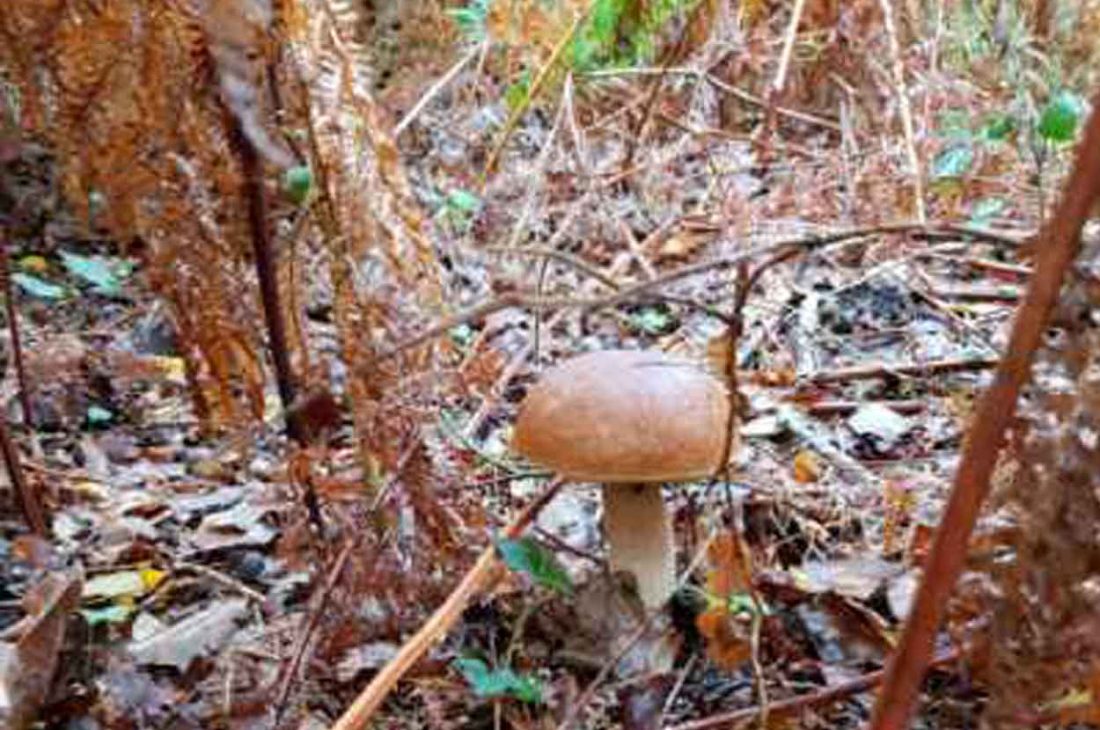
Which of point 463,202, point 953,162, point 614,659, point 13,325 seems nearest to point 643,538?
point 614,659

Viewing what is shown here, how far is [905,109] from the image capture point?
4.78m

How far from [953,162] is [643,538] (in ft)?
10.9

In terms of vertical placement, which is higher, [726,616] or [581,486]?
[726,616]

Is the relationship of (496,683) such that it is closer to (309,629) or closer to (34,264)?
(309,629)

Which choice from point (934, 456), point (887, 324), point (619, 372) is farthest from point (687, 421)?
point (887, 324)

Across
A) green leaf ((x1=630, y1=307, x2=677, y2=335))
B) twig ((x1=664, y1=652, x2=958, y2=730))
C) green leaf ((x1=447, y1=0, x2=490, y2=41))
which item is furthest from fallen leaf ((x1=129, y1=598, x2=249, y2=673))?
green leaf ((x1=447, y1=0, x2=490, y2=41))

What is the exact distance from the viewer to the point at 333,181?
92.4 inches

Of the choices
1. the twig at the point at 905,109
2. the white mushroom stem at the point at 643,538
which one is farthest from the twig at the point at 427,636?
the twig at the point at 905,109

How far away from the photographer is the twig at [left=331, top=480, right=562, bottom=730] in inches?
78.3

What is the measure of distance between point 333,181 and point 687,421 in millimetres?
751

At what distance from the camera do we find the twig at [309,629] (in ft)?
6.93

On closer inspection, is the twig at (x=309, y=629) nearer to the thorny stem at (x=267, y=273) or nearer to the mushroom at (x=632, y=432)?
the thorny stem at (x=267, y=273)

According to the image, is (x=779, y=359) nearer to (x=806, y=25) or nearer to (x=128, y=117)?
(x=128, y=117)

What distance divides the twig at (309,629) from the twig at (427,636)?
0.31ft
